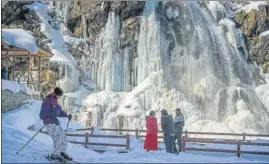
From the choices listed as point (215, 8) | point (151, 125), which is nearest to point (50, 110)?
point (151, 125)

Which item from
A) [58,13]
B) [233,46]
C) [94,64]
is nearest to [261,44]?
[233,46]

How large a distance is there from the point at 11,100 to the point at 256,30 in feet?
83.2

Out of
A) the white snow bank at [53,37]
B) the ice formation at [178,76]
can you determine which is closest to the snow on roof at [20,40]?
the ice formation at [178,76]

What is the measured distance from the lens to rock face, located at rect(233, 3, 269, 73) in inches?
1443

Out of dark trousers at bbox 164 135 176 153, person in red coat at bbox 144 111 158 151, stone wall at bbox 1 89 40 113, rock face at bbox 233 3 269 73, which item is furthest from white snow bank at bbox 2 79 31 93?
rock face at bbox 233 3 269 73

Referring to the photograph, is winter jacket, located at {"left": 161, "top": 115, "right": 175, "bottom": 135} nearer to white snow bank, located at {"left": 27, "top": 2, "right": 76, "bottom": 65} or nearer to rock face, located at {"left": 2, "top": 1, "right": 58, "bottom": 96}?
white snow bank, located at {"left": 27, "top": 2, "right": 76, "bottom": 65}

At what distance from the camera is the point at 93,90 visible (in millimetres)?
32062

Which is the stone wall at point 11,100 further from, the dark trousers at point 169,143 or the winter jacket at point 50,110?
the winter jacket at point 50,110

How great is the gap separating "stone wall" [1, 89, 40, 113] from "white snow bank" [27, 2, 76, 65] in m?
13.2

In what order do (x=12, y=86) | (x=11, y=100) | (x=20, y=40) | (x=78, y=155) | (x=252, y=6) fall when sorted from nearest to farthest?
(x=78, y=155)
(x=11, y=100)
(x=12, y=86)
(x=20, y=40)
(x=252, y=6)

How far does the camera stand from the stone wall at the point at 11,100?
17.0 meters

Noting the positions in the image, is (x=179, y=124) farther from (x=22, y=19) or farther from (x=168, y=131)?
(x=22, y=19)

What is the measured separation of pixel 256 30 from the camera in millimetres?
37406

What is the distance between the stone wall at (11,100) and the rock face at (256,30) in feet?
75.3
